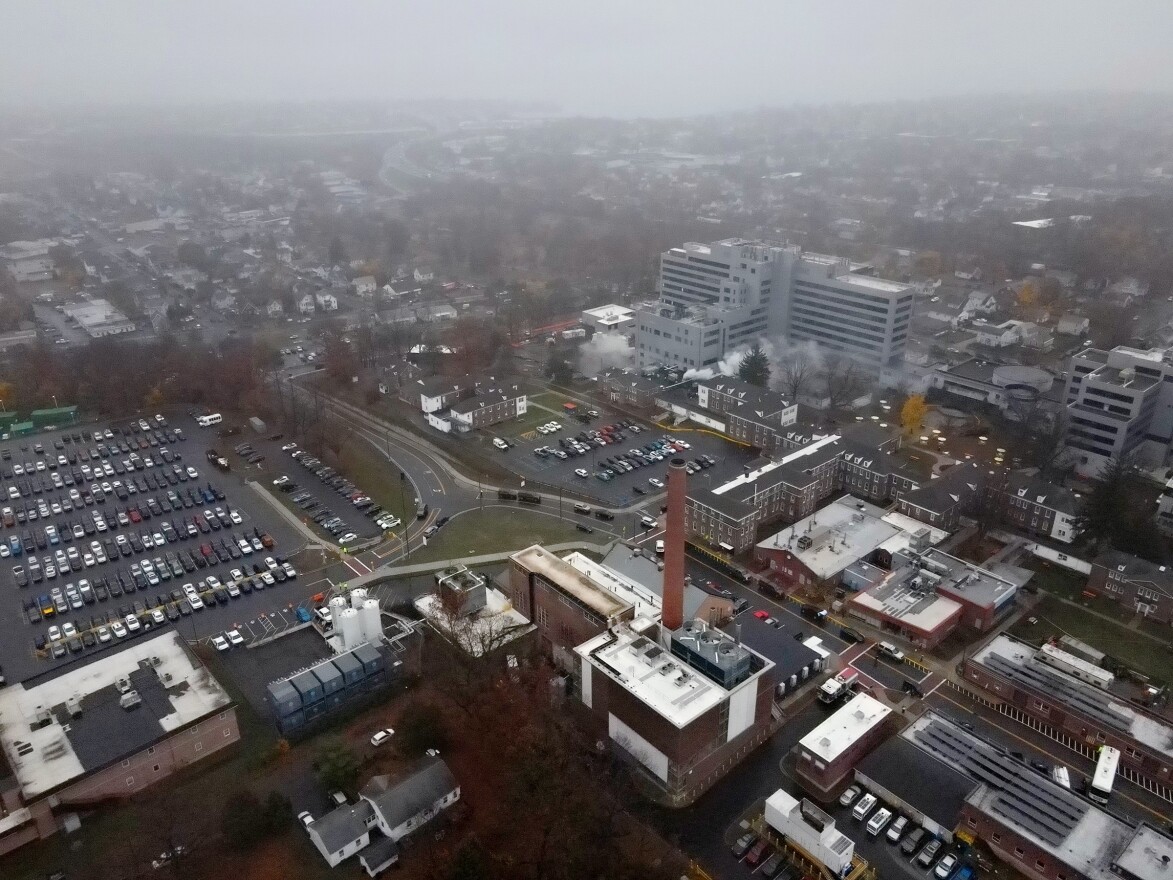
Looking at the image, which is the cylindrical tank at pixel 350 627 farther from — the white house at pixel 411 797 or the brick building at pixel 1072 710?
the brick building at pixel 1072 710

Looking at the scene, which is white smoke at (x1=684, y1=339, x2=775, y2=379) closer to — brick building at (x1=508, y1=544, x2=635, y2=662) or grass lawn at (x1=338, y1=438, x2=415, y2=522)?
grass lawn at (x1=338, y1=438, x2=415, y2=522)

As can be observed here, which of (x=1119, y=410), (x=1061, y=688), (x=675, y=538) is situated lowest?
(x=1061, y=688)

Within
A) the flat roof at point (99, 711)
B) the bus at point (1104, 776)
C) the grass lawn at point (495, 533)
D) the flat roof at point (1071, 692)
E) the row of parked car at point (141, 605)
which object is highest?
the flat roof at point (99, 711)

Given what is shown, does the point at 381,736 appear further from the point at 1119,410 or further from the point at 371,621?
the point at 1119,410

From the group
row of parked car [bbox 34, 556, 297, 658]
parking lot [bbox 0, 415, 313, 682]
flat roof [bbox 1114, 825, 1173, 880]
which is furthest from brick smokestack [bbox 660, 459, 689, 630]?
row of parked car [bbox 34, 556, 297, 658]

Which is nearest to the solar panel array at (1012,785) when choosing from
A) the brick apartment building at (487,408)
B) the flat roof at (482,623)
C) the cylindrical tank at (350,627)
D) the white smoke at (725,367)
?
the flat roof at (482,623)

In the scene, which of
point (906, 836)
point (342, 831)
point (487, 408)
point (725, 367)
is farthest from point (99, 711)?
point (725, 367)
